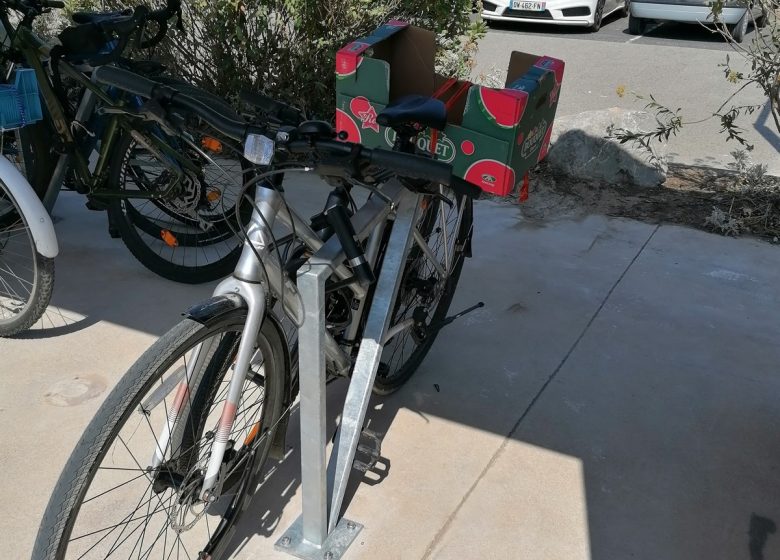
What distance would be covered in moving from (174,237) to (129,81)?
1815 millimetres

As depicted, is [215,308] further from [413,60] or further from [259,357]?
[413,60]

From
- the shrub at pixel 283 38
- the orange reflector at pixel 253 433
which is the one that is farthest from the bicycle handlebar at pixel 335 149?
the shrub at pixel 283 38

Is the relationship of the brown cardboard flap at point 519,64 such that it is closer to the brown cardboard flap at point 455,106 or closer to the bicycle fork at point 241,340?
the brown cardboard flap at point 455,106

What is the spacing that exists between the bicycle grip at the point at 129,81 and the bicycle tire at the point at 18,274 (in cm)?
129

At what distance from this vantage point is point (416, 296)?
292 centimetres

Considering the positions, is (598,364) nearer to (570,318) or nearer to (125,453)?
(570,318)

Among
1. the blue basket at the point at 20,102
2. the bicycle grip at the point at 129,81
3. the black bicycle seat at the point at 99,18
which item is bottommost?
the blue basket at the point at 20,102

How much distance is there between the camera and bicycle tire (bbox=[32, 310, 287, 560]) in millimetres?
1768

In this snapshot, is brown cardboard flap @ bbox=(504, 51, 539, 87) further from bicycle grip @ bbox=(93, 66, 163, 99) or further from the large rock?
the large rock

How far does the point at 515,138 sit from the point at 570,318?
145cm

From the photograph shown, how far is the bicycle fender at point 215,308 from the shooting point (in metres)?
1.88

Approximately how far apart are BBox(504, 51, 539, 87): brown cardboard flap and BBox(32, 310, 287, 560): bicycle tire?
147cm

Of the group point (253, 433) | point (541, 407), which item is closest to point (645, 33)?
point (541, 407)

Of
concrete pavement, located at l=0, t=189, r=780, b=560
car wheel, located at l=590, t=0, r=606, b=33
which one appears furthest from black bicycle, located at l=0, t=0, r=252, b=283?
car wheel, located at l=590, t=0, r=606, b=33
